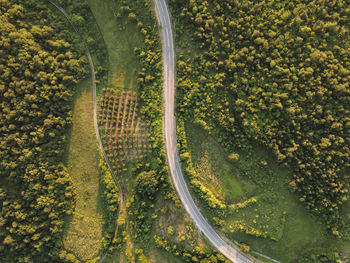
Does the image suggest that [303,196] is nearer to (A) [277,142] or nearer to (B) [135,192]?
(A) [277,142]

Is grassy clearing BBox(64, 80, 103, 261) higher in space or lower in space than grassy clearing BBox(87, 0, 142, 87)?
lower

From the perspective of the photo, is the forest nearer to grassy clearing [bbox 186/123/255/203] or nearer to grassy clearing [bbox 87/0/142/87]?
grassy clearing [bbox 186/123/255/203]

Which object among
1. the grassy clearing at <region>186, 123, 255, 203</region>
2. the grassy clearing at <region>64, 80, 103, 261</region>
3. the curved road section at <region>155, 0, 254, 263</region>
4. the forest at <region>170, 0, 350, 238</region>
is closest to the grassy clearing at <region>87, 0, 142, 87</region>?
the curved road section at <region>155, 0, 254, 263</region>

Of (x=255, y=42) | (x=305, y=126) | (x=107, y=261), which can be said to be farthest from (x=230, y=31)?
(x=107, y=261)

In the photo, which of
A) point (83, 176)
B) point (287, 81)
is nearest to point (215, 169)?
point (287, 81)

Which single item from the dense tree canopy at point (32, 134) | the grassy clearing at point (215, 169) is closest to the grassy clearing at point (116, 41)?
the dense tree canopy at point (32, 134)

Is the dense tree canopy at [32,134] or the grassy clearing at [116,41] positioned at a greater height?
the grassy clearing at [116,41]

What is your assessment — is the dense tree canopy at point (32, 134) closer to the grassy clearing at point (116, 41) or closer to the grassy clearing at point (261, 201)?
the grassy clearing at point (116, 41)
